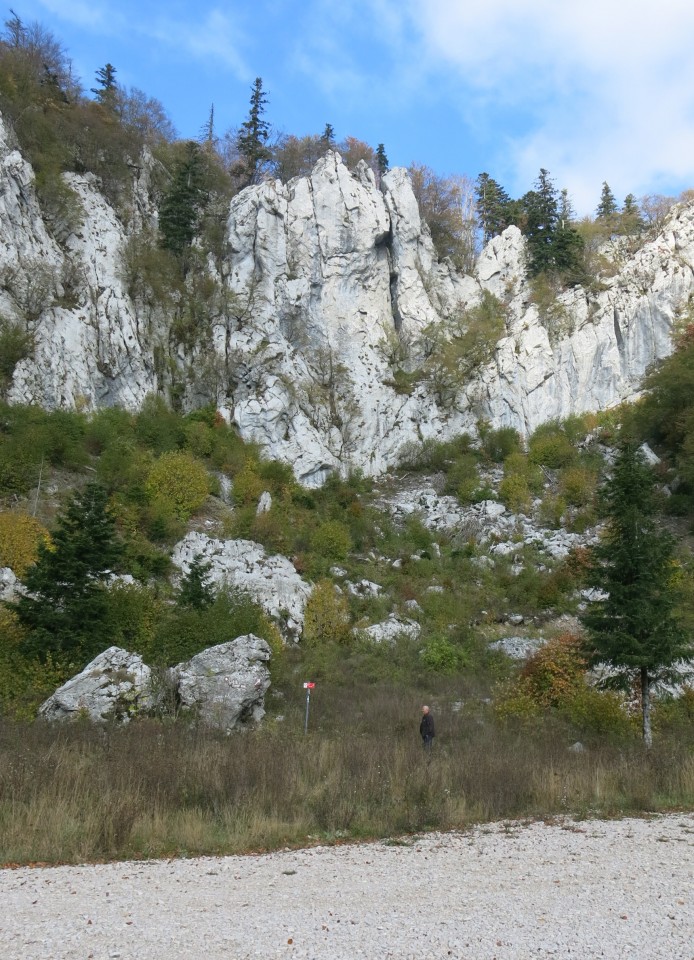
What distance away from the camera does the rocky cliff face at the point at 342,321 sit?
34.4 meters

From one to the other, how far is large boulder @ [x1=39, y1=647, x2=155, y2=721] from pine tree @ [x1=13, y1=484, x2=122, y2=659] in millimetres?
2328

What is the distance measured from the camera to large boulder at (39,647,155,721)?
13.0 metres

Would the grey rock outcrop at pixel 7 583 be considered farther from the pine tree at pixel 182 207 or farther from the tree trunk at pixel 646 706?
the pine tree at pixel 182 207

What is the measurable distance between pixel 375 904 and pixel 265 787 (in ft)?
10.9

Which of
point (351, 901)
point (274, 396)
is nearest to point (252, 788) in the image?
point (351, 901)

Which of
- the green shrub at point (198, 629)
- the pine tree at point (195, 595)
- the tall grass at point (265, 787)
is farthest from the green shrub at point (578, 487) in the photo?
the tall grass at point (265, 787)

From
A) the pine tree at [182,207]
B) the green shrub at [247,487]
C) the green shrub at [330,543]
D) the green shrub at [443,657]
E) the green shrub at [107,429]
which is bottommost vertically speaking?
the green shrub at [443,657]

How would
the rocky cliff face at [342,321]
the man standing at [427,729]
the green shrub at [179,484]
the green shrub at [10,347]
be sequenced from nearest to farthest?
the man standing at [427,729] → the green shrub at [179,484] → the green shrub at [10,347] → the rocky cliff face at [342,321]

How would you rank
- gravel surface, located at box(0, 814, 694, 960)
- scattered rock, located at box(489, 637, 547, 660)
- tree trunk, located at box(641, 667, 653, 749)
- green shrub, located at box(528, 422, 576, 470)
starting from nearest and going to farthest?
gravel surface, located at box(0, 814, 694, 960) → tree trunk, located at box(641, 667, 653, 749) → scattered rock, located at box(489, 637, 547, 660) → green shrub, located at box(528, 422, 576, 470)

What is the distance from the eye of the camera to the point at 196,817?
7.34 meters

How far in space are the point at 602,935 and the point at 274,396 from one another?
3284 centimetres

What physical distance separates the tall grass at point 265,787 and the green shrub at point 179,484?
15.9m

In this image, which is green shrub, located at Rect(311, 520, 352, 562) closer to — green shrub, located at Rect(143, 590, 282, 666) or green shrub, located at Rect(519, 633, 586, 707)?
green shrub, located at Rect(143, 590, 282, 666)

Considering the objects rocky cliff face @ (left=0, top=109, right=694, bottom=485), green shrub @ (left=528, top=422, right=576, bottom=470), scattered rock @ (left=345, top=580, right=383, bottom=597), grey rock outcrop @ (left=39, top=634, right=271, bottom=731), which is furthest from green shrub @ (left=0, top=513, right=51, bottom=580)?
green shrub @ (left=528, top=422, right=576, bottom=470)
